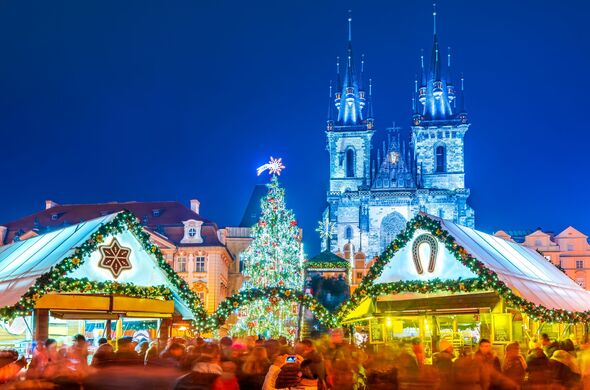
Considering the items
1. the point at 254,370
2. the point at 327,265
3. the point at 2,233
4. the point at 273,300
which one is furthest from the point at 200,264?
the point at 254,370

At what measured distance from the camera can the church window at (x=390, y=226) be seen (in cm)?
7131

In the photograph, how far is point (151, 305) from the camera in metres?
17.4

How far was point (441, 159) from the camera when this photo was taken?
74.6 metres

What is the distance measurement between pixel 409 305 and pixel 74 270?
23.6ft

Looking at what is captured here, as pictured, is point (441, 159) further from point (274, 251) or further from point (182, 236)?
point (274, 251)

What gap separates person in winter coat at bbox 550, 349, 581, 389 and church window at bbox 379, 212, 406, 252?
6216cm

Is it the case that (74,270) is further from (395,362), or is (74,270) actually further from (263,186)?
(263,186)

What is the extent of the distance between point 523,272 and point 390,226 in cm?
5448

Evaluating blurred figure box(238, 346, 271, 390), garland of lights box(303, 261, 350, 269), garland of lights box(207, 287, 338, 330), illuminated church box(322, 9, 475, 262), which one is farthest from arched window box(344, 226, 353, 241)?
blurred figure box(238, 346, 271, 390)

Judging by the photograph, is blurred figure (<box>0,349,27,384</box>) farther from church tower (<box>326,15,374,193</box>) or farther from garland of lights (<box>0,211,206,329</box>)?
church tower (<box>326,15,374,193</box>)

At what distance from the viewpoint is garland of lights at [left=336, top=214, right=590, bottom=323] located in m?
15.2

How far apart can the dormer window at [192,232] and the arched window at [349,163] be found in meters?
23.8

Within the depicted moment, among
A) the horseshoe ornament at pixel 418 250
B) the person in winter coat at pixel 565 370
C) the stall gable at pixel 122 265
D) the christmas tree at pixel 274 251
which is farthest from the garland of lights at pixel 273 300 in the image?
the christmas tree at pixel 274 251

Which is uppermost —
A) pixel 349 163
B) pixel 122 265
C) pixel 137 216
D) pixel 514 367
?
pixel 349 163
